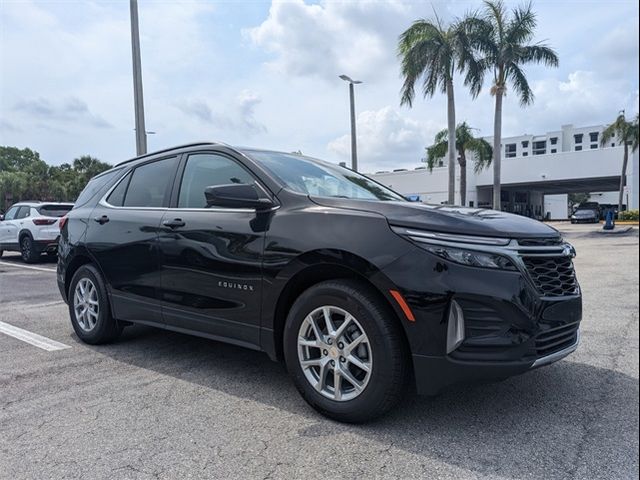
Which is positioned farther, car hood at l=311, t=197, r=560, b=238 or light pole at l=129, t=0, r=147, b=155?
light pole at l=129, t=0, r=147, b=155

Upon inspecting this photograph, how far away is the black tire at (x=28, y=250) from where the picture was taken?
12789 mm

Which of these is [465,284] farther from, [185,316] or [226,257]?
[185,316]

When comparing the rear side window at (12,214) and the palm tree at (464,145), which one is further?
the palm tree at (464,145)

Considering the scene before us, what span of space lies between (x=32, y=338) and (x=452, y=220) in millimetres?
4506

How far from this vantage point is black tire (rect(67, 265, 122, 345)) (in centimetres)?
451

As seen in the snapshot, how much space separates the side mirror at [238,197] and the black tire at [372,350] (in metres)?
0.71

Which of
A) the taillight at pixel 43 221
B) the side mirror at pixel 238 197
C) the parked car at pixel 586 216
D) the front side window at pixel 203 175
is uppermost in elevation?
the front side window at pixel 203 175

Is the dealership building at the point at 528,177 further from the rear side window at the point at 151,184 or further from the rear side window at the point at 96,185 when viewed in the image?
the rear side window at the point at 151,184

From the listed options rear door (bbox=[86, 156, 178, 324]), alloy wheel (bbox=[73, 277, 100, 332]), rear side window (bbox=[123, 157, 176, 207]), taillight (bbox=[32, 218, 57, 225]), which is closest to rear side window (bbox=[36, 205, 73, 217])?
taillight (bbox=[32, 218, 57, 225])

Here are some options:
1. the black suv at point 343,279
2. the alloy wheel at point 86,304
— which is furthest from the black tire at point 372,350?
the alloy wheel at point 86,304

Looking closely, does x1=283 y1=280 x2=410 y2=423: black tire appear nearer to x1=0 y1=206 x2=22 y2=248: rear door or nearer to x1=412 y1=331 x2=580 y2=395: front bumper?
x1=412 y1=331 x2=580 y2=395: front bumper

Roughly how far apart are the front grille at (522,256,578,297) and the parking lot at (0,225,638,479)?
31.2 inches

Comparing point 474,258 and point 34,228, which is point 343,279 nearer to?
point 474,258

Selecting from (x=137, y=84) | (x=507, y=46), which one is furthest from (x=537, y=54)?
(x=137, y=84)
